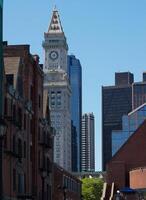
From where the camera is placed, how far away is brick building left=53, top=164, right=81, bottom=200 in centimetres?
9394

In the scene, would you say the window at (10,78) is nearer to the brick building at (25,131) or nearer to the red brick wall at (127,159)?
the brick building at (25,131)

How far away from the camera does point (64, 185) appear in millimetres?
84688

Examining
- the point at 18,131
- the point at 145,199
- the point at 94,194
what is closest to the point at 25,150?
the point at 18,131

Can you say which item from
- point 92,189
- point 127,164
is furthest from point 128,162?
point 92,189

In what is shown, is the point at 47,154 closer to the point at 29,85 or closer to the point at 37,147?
the point at 37,147

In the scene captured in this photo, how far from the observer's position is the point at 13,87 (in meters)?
65.3

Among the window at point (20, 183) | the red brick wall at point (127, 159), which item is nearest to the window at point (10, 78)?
the window at point (20, 183)

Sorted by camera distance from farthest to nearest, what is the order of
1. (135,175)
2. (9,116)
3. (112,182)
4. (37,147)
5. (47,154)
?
(112,182), (135,175), (47,154), (37,147), (9,116)

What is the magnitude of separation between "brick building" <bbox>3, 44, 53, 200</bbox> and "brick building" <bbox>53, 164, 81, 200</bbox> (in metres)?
4.92

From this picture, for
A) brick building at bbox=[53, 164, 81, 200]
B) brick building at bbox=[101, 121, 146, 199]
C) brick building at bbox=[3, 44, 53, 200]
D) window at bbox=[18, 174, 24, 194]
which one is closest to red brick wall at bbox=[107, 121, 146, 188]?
brick building at bbox=[101, 121, 146, 199]

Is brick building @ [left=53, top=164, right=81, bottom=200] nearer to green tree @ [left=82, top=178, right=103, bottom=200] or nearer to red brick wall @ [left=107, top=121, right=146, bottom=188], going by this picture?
red brick wall @ [left=107, top=121, right=146, bottom=188]

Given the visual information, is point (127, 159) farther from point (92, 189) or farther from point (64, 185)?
point (92, 189)

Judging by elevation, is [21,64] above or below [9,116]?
above

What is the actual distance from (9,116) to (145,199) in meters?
33.7
